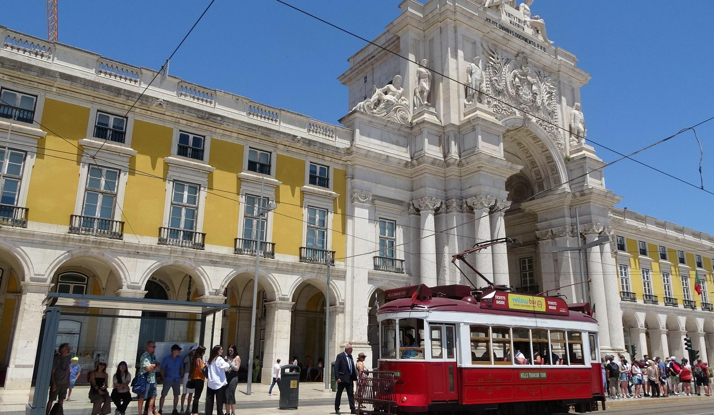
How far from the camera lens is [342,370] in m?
14.4

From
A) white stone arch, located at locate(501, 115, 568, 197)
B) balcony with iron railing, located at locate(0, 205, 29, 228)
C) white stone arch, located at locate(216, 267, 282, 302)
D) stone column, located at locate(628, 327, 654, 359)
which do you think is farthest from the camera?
stone column, located at locate(628, 327, 654, 359)

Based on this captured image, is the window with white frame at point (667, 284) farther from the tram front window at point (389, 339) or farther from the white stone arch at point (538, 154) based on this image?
the tram front window at point (389, 339)

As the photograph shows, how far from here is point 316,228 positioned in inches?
1022

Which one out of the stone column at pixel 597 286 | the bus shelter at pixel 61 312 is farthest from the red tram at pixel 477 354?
the stone column at pixel 597 286

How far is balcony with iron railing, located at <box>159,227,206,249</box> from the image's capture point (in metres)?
21.6

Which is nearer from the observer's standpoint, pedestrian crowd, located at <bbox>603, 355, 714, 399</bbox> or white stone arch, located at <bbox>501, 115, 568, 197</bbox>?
pedestrian crowd, located at <bbox>603, 355, 714, 399</bbox>

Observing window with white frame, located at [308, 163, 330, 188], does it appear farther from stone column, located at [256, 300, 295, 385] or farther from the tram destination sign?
the tram destination sign

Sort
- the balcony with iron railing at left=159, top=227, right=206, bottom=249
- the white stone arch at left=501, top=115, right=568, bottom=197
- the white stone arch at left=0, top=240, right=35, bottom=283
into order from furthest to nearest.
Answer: the white stone arch at left=501, top=115, right=568, bottom=197 → the balcony with iron railing at left=159, top=227, right=206, bottom=249 → the white stone arch at left=0, top=240, right=35, bottom=283

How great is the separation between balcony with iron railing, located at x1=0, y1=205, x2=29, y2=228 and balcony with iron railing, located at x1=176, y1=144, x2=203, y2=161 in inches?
241

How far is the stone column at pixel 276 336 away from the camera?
23641mm

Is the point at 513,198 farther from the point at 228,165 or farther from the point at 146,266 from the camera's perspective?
the point at 146,266

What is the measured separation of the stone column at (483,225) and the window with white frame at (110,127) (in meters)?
16.8

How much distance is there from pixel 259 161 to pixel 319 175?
10.5 feet

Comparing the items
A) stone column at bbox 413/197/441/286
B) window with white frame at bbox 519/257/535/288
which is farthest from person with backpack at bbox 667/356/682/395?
window with white frame at bbox 519/257/535/288
